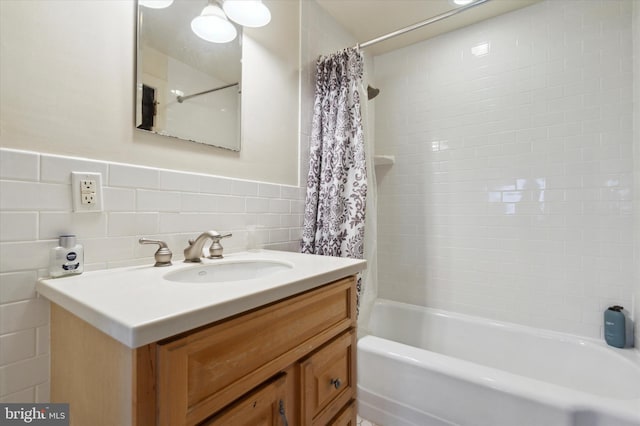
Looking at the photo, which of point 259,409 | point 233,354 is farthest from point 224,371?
point 259,409

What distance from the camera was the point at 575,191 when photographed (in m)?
1.60

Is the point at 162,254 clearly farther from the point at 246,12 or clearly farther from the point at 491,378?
the point at 491,378

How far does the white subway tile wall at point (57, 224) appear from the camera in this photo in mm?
699

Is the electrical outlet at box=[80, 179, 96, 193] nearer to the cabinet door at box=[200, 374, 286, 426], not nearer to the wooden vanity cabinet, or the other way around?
the wooden vanity cabinet

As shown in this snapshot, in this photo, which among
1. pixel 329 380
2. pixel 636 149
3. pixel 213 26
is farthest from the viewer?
pixel 636 149

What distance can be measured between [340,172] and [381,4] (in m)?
1.11

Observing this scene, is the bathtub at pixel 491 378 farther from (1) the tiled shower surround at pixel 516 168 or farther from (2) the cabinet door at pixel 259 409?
(2) the cabinet door at pixel 259 409

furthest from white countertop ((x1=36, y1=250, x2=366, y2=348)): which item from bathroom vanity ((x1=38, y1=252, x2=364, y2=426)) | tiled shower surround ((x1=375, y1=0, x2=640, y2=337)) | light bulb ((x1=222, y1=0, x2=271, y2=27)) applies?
tiled shower surround ((x1=375, y1=0, x2=640, y2=337))

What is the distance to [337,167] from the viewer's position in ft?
4.89

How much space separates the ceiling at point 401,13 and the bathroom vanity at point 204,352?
1.68 metres

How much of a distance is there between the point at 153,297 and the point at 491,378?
122 centimetres

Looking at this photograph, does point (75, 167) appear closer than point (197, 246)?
Yes

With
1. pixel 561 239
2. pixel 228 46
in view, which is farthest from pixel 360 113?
pixel 561 239

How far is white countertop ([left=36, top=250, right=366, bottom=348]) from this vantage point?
45cm
